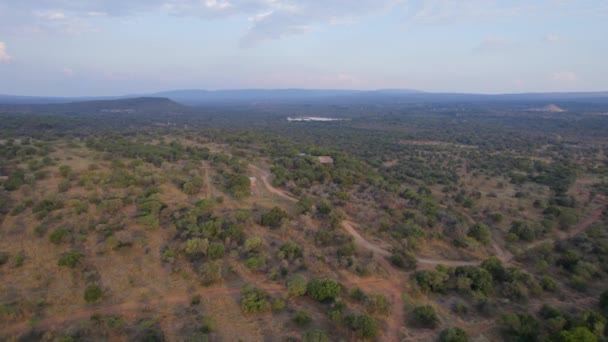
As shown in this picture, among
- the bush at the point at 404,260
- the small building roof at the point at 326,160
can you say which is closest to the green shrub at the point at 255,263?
the bush at the point at 404,260

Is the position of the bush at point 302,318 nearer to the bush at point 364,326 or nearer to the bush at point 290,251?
the bush at point 364,326

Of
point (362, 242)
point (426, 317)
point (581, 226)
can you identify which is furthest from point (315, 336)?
point (581, 226)

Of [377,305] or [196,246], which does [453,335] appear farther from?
[196,246]

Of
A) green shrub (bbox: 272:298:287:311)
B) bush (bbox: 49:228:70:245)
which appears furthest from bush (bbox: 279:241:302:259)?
bush (bbox: 49:228:70:245)

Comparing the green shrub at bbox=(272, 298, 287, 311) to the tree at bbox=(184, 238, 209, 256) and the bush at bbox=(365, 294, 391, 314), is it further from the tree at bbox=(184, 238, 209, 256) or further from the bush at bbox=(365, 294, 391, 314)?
the tree at bbox=(184, 238, 209, 256)

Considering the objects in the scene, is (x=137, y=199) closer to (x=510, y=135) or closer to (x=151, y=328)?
(x=151, y=328)

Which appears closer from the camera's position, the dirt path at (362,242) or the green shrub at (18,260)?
the green shrub at (18,260)

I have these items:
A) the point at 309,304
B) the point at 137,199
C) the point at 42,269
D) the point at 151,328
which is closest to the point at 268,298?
the point at 309,304
